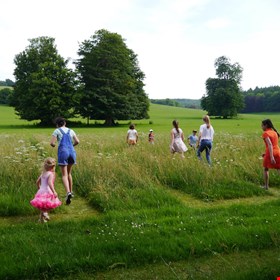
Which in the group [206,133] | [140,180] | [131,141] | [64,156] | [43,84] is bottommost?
[140,180]

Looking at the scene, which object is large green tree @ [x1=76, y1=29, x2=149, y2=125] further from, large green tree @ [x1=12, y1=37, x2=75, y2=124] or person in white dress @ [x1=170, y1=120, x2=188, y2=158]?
person in white dress @ [x1=170, y1=120, x2=188, y2=158]

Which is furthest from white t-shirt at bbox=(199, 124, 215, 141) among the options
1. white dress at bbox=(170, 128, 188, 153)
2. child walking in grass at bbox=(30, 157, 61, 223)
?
child walking in grass at bbox=(30, 157, 61, 223)

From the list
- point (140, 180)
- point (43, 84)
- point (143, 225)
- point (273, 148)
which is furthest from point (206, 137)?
point (43, 84)

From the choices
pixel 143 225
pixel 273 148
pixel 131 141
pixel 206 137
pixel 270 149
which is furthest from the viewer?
pixel 131 141

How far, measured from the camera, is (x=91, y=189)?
8383 mm

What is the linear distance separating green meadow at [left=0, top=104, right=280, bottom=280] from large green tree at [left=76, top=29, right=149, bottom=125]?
4260 centimetres

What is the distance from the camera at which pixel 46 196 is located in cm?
650

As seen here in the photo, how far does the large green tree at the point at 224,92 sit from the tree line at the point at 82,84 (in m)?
30.0

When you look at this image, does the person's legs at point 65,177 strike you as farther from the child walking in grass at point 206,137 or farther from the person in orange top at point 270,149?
the child walking in grass at point 206,137

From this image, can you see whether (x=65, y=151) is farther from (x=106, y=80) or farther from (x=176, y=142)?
(x=106, y=80)

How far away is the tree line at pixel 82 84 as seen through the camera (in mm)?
50469

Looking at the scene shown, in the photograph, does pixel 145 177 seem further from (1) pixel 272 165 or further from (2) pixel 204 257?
(2) pixel 204 257

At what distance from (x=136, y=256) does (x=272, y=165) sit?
18.3 feet

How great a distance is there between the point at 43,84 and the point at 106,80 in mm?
9383
